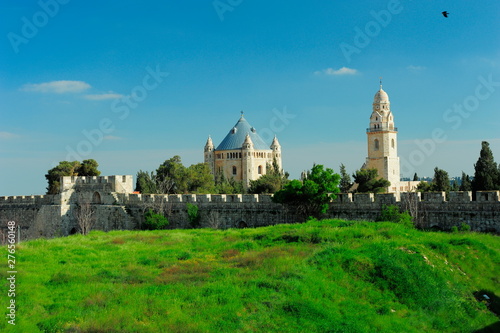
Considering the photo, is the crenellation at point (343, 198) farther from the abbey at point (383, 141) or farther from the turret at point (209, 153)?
the turret at point (209, 153)

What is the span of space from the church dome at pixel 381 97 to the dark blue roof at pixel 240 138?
20920 mm

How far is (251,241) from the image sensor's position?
16.8 metres

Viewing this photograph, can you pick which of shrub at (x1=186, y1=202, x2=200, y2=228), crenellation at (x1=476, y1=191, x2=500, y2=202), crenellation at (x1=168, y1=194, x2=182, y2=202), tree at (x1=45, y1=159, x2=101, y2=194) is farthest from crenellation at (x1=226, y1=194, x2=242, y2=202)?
tree at (x1=45, y1=159, x2=101, y2=194)

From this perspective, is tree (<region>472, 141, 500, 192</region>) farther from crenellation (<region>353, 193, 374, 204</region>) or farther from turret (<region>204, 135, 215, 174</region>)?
turret (<region>204, 135, 215, 174</region>)

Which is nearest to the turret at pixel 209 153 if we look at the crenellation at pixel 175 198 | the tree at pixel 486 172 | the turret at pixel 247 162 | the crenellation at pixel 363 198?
the turret at pixel 247 162

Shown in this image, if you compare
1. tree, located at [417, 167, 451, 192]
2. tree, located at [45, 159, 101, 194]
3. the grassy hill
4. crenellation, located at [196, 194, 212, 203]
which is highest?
tree, located at [45, 159, 101, 194]

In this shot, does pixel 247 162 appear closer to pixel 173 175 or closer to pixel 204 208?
pixel 173 175

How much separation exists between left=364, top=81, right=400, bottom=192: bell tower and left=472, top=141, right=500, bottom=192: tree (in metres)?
32.6

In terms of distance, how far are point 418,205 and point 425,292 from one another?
8.91 metres

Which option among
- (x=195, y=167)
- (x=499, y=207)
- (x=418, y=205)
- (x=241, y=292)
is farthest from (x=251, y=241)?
(x=195, y=167)

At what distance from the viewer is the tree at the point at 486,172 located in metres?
35.9

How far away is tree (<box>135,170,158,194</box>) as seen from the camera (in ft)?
165

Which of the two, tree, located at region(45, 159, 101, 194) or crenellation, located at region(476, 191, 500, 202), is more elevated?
tree, located at region(45, 159, 101, 194)

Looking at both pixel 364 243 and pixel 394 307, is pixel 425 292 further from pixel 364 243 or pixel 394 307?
pixel 364 243
